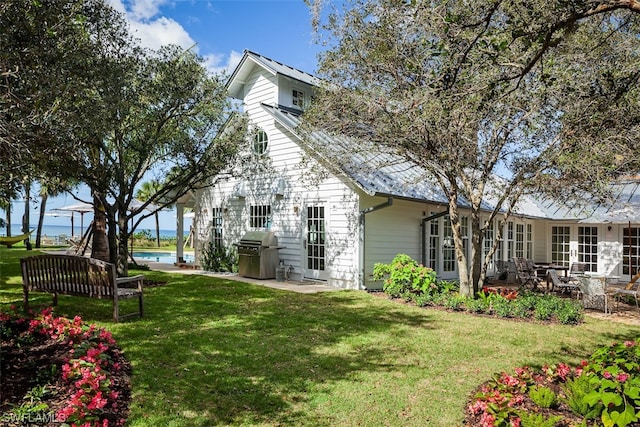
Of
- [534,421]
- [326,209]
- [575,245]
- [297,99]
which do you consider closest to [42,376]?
[534,421]

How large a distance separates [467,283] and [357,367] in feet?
19.0

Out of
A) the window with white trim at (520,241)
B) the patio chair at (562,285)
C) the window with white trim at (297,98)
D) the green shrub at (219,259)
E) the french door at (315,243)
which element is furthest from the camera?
the window with white trim at (520,241)

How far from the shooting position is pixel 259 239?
13.5 meters

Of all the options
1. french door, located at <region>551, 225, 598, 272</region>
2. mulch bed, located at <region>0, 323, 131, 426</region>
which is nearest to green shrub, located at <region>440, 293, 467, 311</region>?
mulch bed, located at <region>0, 323, 131, 426</region>

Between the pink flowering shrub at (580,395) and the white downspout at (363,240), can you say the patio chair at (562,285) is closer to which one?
the white downspout at (363,240)

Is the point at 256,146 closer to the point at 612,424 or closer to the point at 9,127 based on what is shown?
the point at 9,127

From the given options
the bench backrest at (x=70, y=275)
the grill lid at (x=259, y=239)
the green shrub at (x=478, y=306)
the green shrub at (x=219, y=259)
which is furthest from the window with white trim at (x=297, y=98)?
the bench backrest at (x=70, y=275)

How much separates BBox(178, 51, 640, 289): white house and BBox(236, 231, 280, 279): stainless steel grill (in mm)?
361

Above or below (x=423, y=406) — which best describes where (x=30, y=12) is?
above

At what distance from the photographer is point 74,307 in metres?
7.95

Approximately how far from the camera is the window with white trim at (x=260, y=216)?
14539mm

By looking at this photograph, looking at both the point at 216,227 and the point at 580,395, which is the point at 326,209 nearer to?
the point at 216,227

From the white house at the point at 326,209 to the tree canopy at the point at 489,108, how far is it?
142 cm

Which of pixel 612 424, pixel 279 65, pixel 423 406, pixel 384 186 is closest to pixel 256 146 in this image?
pixel 279 65
